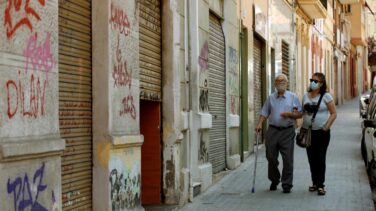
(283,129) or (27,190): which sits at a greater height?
(283,129)

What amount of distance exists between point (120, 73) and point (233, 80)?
26.8 feet

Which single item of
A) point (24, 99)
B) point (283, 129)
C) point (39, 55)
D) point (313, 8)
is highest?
point (313, 8)

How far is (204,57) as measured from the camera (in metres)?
13.6

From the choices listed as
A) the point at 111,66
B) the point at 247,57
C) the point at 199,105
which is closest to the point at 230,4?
the point at 247,57

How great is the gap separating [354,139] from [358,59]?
4634 centimetres

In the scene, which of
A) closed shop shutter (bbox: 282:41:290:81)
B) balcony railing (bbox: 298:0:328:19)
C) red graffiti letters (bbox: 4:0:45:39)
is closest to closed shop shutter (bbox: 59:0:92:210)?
red graffiti letters (bbox: 4:0:45:39)

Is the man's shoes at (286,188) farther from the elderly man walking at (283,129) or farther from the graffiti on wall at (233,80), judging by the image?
the graffiti on wall at (233,80)

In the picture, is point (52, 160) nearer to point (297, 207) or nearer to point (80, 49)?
point (80, 49)

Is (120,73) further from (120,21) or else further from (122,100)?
(120,21)

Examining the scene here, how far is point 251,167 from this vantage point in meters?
16.8

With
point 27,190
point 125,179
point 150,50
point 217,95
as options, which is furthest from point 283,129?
point 27,190

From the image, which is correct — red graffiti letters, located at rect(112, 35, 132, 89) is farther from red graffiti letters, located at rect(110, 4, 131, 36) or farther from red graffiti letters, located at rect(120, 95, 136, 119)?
red graffiti letters, located at rect(110, 4, 131, 36)

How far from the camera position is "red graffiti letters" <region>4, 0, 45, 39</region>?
6000 millimetres

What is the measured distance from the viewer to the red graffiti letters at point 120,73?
→ 341 inches
